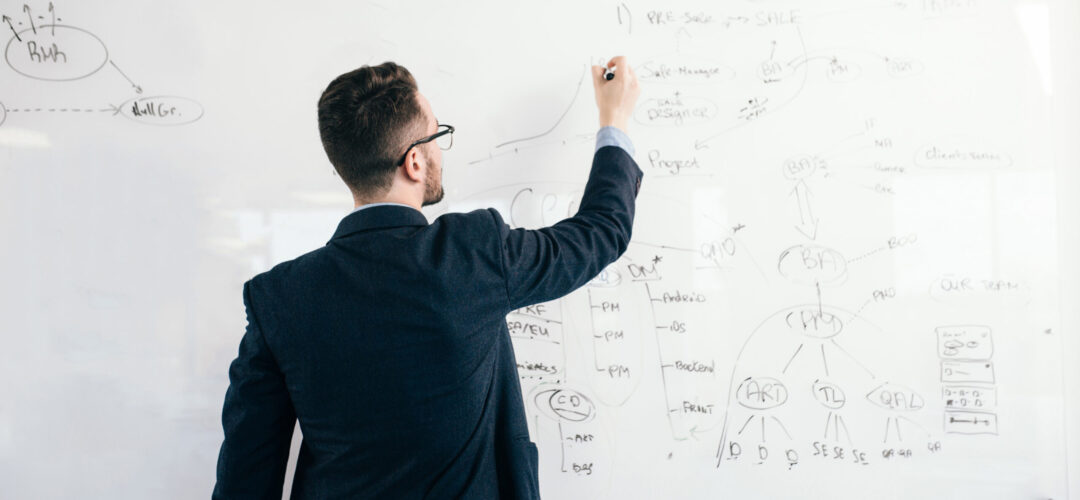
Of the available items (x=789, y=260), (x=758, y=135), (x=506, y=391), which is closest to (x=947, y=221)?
(x=789, y=260)

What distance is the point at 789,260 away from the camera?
1311mm

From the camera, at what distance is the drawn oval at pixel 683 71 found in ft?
4.31

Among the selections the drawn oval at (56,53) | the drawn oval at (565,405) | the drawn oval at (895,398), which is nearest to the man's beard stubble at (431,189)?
the drawn oval at (565,405)

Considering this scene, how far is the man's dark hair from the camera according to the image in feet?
3.00

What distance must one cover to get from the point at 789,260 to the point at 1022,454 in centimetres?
71

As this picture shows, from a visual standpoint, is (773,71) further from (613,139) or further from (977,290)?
(977,290)

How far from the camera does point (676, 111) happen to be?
1312 mm

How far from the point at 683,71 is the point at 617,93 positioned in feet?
0.76

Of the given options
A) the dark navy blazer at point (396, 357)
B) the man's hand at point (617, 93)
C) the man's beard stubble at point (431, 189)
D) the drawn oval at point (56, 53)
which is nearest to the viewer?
the dark navy blazer at point (396, 357)

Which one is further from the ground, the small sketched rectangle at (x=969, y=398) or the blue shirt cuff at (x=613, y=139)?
the blue shirt cuff at (x=613, y=139)

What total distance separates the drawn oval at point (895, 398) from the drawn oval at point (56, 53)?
6.33 feet

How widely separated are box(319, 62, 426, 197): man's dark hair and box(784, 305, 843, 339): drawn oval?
94 cm

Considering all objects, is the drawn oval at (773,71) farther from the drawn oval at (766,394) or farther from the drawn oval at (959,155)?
the drawn oval at (766,394)

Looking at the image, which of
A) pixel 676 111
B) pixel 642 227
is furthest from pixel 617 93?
pixel 642 227
